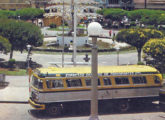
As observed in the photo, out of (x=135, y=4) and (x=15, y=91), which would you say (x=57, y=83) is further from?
(x=135, y=4)

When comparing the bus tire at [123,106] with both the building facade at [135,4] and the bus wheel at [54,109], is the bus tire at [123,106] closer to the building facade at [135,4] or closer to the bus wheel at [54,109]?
the bus wheel at [54,109]

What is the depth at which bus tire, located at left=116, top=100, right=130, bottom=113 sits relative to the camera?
2591 centimetres

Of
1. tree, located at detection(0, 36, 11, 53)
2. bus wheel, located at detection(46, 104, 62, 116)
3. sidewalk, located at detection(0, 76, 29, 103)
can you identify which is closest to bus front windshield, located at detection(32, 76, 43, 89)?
bus wheel, located at detection(46, 104, 62, 116)

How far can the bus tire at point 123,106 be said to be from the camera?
25.9 m

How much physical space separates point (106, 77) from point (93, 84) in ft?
28.6

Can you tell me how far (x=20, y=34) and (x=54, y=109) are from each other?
1883cm

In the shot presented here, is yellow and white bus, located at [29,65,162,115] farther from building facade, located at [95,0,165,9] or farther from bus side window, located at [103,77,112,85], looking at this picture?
building facade, located at [95,0,165,9]

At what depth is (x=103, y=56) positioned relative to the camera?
166 feet

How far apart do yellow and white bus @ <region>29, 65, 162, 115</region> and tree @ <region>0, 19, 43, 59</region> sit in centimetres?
1723

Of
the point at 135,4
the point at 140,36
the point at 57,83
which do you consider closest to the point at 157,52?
the point at 140,36

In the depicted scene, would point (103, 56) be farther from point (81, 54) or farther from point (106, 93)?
point (106, 93)

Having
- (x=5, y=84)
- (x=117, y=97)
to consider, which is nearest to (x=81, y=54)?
(x=5, y=84)

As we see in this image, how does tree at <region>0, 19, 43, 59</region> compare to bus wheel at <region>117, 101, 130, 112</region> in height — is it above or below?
above

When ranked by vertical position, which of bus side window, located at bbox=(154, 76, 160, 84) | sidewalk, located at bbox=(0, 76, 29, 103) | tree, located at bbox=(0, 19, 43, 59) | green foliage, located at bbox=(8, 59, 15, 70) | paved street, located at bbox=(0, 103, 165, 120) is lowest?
paved street, located at bbox=(0, 103, 165, 120)
